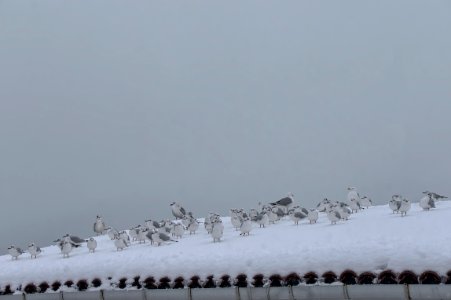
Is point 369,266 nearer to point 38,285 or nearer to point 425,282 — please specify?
point 425,282

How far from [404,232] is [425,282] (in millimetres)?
4090

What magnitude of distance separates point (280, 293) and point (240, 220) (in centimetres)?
973

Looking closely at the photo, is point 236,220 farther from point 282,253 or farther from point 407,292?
point 407,292

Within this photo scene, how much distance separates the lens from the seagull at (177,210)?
38.4m

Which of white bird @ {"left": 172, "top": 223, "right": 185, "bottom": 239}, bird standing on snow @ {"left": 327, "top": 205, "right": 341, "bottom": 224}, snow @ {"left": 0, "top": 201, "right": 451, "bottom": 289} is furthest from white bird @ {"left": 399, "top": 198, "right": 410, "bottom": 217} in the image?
white bird @ {"left": 172, "top": 223, "right": 185, "bottom": 239}

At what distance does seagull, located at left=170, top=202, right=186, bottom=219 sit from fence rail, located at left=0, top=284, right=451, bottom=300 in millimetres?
11642

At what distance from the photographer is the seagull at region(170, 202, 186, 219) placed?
38.4m

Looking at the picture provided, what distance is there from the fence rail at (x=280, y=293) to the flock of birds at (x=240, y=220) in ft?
14.5

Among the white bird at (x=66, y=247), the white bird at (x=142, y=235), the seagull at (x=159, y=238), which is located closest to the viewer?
the seagull at (x=159, y=238)

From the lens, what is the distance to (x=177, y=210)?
3859 centimetres

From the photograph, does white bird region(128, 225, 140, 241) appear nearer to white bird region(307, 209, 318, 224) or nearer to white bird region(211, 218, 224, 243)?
white bird region(211, 218, 224, 243)

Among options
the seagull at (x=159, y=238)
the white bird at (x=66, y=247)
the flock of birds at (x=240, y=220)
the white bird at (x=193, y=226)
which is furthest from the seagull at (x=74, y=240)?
the white bird at (x=193, y=226)

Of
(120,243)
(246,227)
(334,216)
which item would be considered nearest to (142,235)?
(120,243)

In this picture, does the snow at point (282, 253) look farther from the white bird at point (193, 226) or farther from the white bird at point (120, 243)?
the white bird at point (193, 226)
